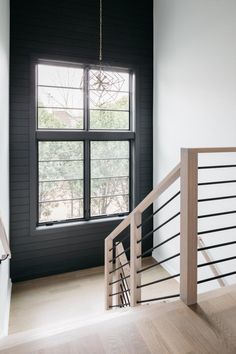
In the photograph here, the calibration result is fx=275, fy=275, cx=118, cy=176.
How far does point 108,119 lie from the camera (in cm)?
460

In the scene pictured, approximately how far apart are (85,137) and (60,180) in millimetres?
795

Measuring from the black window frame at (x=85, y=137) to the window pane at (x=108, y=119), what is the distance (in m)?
0.08

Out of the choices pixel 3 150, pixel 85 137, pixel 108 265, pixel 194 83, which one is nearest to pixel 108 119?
pixel 85 137

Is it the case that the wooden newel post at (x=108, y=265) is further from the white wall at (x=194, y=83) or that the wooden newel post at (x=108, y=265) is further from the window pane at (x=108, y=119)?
the window pane at (x=108, y=119)

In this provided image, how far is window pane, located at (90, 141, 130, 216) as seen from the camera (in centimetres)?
458

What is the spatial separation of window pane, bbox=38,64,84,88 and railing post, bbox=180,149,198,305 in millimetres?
3091

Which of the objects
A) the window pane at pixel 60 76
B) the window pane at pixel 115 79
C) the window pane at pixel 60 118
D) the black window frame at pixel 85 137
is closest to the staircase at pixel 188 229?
the black window frame at pixel 85 137

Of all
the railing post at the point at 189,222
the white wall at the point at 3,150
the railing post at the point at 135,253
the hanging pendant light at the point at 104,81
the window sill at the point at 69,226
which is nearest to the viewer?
the railing post at the point at 189,222

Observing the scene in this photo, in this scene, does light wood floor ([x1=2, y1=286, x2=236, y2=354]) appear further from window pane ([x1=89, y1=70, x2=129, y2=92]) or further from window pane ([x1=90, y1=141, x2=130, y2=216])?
window pane ([x1=89, y1=70, x2=129, y2=92])

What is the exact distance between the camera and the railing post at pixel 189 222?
172 centimetres

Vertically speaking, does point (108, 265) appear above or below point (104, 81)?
below

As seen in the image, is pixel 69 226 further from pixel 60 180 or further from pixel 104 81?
pixel 104 81

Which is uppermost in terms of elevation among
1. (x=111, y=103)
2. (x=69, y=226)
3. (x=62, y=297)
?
(x=111, y=103)

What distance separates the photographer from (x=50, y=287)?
401cm
